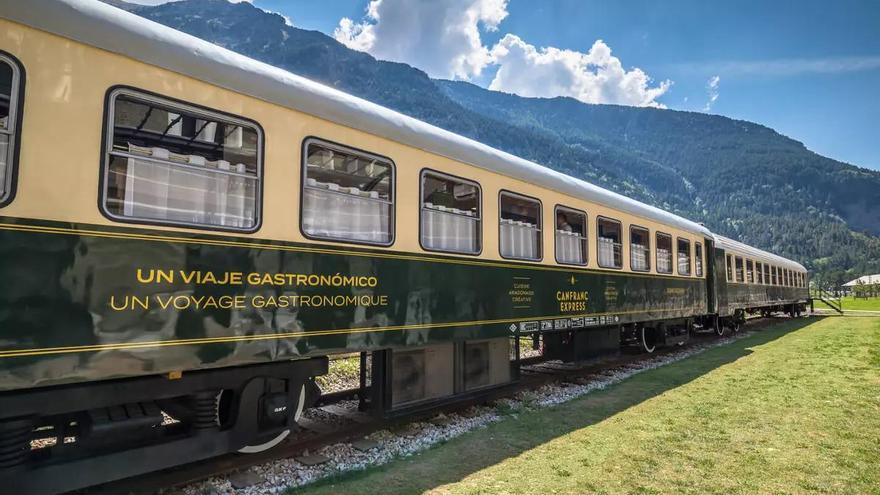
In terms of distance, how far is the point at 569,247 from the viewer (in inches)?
351

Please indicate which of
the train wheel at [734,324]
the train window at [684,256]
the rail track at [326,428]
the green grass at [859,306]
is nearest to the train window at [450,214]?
the rail track at [326,428]

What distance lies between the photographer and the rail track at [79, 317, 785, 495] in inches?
171

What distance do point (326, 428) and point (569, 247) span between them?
4973 mm

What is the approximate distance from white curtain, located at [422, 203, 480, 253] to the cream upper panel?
1173 millimetres

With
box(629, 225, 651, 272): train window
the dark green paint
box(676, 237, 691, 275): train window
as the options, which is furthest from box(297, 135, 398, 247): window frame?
box(676, 237, 691, 275): train window

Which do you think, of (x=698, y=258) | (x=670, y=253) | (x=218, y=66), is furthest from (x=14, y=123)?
(x=698, y=258)

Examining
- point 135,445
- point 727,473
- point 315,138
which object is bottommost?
point 727,473

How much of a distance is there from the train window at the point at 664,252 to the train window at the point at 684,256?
2.01ft

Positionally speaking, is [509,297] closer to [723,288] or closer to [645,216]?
[645,216]

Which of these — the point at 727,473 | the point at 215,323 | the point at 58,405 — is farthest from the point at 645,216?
the point at 58,405

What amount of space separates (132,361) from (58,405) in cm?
51

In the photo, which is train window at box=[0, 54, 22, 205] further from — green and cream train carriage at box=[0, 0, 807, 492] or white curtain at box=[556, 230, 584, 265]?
white curtain at box=[556, 230, 584, 265]

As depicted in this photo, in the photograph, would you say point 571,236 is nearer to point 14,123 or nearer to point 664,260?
point 664,260

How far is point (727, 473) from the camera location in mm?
4836
